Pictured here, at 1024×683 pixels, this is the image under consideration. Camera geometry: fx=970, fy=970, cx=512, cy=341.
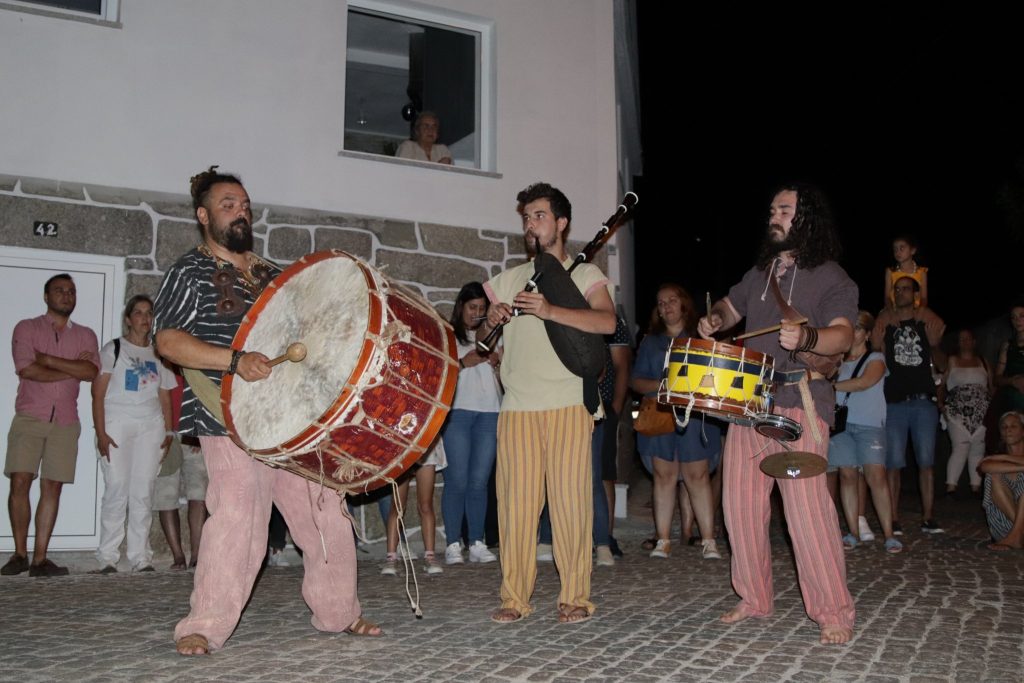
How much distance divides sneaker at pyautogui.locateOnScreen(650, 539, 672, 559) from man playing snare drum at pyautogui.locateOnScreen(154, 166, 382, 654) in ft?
11.5

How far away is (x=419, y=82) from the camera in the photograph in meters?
9.94

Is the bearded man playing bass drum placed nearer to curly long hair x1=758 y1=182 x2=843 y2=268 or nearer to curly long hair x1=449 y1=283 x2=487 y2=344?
curly long hair x1=758 y1=182 x2=843 y2=268

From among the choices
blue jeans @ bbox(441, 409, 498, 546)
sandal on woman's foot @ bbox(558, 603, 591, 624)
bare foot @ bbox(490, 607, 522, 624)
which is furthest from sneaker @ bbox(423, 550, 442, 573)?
sandal on woman's foot @ bbox(558, 603, 591, 624)

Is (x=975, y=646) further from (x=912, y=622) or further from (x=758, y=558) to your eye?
(x=758, y=558)

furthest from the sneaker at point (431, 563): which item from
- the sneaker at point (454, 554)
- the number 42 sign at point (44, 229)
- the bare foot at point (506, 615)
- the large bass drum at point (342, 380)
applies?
the number 42 sign at point (44, 229)

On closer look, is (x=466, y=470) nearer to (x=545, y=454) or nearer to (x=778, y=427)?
(x=545, y=454)

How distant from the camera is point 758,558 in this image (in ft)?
15.8

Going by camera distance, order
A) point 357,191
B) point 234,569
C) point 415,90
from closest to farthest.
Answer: point 234,569 → point 357,191 → point 415,90

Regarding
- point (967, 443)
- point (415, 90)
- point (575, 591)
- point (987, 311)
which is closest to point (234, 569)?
point (575, 591)

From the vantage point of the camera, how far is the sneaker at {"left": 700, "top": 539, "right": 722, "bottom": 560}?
737 centimetres

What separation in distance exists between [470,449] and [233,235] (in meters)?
3.48

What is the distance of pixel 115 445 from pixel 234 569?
3.55m

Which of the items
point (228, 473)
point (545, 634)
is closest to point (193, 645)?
Result: point (228, 473)

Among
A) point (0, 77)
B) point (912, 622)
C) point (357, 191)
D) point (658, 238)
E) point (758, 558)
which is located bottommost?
point (912, 622)
